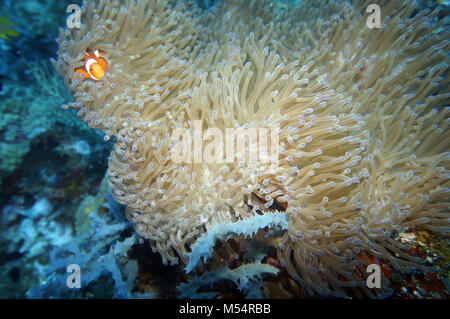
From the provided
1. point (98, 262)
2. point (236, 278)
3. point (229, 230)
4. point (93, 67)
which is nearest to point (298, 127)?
point (229, 230)

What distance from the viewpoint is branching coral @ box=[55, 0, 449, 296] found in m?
2.06

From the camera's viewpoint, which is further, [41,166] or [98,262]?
[41,166]

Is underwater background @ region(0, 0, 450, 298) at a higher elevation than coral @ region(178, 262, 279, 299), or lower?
higher

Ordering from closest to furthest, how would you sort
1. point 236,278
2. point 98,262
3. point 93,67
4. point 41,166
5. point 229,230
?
1. point 229,230
2. point 236,278
3. point 93,67
4. point 98,262
5. point 41,166

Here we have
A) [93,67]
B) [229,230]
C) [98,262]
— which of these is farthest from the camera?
[98,262]

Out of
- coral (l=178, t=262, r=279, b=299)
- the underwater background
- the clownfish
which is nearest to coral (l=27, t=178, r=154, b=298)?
the underwater background

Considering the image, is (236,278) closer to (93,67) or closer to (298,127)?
(298,127)

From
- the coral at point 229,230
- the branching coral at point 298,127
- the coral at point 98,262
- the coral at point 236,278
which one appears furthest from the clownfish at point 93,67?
the coral at point 236,278

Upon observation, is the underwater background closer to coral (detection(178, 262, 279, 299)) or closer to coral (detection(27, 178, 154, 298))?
coral (detection(27, 178, 154, 298))

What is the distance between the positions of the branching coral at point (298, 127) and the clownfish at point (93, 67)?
69mm

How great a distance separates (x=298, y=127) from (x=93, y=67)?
200cm

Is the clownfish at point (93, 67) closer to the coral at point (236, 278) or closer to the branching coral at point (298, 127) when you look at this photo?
the branching coral at point (298, 127)

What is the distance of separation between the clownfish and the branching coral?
0.07 meters

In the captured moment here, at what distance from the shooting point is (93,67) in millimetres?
2525
